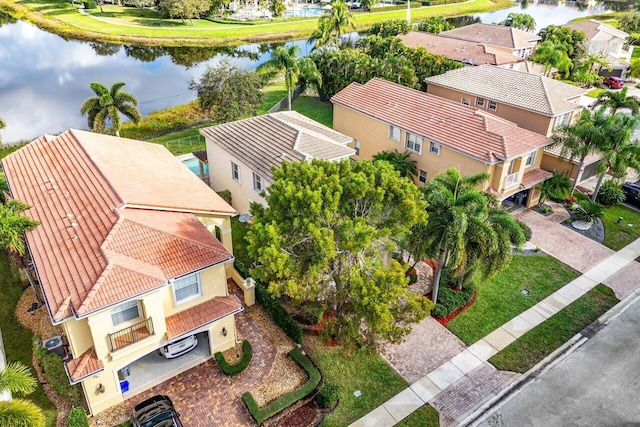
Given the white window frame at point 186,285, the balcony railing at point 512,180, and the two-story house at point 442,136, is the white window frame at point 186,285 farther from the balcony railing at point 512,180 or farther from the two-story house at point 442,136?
the balcony railing at point 512,180

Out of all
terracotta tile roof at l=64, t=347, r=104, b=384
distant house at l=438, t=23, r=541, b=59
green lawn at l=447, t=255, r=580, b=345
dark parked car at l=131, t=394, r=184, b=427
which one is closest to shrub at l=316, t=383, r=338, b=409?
dark parked car at l=131, t=394, r=184, b=427

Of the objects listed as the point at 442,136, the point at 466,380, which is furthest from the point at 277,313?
the point at 442,136

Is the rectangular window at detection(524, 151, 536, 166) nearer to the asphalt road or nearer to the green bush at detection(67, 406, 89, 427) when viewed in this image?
the asphalt road

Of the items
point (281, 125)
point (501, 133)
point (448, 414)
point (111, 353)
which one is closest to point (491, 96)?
point (501, 133)

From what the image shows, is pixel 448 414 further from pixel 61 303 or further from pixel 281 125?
pixel 281 125

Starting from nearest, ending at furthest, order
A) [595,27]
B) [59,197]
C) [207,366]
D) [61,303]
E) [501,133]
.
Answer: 1. [61,303]
2. [207,366]
3. [59,197]
4. [501,133]
5. [595,27]

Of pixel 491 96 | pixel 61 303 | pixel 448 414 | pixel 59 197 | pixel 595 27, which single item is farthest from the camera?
pixel 595 27

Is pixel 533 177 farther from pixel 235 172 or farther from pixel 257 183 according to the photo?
pixel 235 172

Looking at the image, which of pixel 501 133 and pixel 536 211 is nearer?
pixel 501 133
